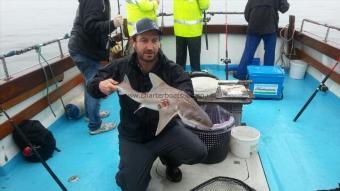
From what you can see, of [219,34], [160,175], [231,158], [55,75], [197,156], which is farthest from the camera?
[219,34]

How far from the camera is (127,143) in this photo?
6.97 feet

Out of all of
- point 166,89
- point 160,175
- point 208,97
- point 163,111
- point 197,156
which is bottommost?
point 160,175

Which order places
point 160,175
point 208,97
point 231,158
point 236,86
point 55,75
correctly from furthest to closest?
1. point 55,75
2. point 236,86
3. point 208,97
4. point 231,158
5. point 160,175

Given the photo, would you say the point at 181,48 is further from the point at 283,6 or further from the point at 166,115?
the point at 166,115

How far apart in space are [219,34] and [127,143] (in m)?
3.96

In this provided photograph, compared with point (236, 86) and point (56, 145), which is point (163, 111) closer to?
point (236, 86)

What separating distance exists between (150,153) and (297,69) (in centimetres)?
376

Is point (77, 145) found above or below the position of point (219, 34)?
below

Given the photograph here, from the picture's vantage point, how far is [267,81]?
396 cm

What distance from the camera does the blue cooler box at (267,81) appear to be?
12.8 ft

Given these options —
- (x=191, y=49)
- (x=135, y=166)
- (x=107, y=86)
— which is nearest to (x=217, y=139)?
(x=135, y=166)

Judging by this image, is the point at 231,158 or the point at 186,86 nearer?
the point at 186,86

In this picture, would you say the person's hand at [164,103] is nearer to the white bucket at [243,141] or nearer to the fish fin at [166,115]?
the fish fin at [166,115]

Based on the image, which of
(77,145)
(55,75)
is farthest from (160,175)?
(55,75)
